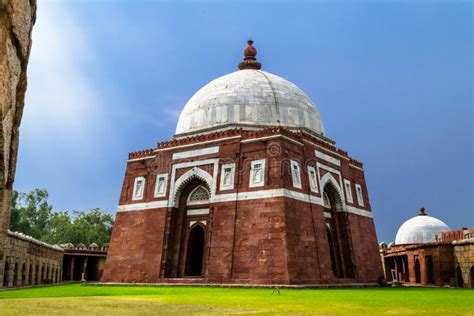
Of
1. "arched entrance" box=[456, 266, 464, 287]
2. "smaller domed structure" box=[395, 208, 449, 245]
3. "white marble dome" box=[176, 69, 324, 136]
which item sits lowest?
"arched entrance" box=[456, 266, 464, 287]

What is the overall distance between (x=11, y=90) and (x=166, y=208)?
64.3ft

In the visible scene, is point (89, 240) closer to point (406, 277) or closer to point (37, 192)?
point (37, 192)

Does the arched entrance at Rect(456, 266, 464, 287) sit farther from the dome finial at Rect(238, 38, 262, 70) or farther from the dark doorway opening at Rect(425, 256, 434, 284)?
the dome finial at Rect(238, 38, 262, 70)

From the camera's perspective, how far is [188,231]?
21.8 metres

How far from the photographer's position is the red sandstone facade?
61.0 ft

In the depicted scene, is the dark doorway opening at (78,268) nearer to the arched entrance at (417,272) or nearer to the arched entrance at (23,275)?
the arched entrance at (23,275)

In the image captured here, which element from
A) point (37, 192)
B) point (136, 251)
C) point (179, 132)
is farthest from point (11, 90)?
point (37, 192)

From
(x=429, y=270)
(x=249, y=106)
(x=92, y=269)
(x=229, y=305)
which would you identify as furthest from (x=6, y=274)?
(x=429, y=270)

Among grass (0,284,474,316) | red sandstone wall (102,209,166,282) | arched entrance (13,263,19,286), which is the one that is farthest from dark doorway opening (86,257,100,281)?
grass (0,284,474,316)

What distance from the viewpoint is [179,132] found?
2592 centimetres

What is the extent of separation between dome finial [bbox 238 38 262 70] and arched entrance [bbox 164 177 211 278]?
9543mm

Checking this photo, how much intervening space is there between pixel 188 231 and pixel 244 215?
363 cm

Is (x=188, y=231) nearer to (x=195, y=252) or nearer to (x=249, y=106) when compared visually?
(x=195, y=252)

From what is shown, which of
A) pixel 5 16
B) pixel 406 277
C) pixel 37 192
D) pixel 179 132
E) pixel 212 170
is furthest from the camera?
pixel 37 192
